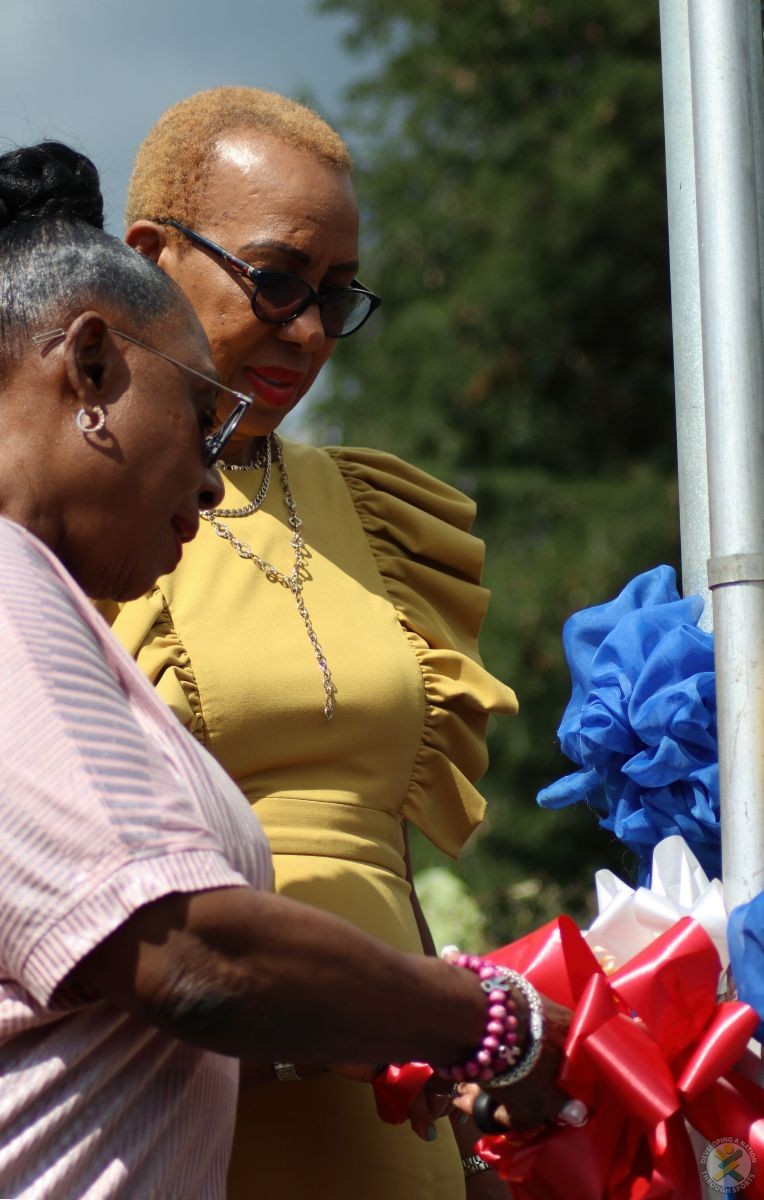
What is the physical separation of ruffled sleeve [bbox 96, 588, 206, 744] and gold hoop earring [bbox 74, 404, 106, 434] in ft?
2.01

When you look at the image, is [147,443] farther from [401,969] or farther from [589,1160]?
[589,1160]

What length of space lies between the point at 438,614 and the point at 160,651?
0.61 metres

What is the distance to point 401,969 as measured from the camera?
5.31 feet

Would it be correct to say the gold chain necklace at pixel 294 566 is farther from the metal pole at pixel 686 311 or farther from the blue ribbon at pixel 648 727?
the metal pole at pixel 686 311

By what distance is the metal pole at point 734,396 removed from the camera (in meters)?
1.98

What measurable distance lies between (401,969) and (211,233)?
1.40 meters

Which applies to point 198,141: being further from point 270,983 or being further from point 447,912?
point 447,912

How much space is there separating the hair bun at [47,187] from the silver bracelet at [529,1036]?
41.0 inches

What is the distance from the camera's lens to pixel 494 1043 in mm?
1689

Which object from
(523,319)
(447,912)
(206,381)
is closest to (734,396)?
(206,381)

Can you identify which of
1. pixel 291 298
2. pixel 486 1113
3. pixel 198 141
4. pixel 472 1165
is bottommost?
pixel 472 1165

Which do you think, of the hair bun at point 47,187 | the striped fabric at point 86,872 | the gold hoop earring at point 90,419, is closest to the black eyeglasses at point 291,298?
the hair bun at point 47,187

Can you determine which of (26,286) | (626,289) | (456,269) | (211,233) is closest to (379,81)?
(456,269)

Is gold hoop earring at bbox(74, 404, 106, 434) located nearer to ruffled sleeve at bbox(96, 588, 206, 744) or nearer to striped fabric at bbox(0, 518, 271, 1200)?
striped fabric at bbox(0, 518, 271, 1200)
